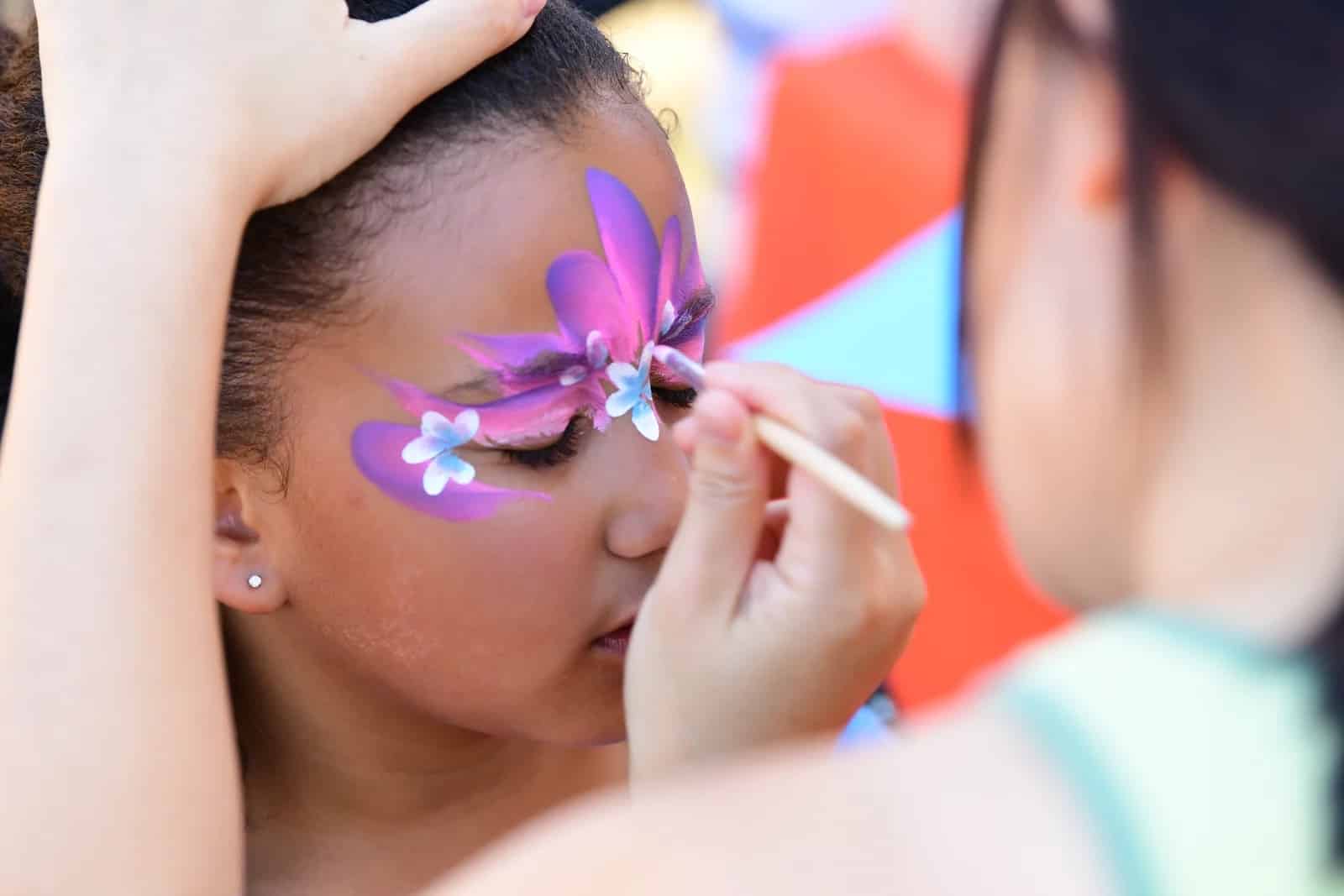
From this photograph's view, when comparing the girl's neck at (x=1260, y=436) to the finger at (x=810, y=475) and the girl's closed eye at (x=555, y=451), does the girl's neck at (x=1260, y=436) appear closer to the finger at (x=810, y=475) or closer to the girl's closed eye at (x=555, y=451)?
the finger at (x=810, y=475)

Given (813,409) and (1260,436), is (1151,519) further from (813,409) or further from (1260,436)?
(813,409)

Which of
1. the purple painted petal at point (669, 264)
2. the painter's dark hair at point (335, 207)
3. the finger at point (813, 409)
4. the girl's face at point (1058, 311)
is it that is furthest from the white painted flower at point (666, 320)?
the girl's face at point (1058, 311)

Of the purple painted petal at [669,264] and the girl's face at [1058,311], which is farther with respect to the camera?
the purple painted petal at [669,264]

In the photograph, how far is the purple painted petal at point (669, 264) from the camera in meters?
0.96

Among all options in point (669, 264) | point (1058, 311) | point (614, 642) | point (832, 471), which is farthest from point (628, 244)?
point (1058, 311)

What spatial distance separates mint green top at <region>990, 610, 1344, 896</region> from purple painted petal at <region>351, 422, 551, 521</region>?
0.53m

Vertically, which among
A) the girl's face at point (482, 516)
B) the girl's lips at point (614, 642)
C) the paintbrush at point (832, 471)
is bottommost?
the girl's lips at point (614, 642)

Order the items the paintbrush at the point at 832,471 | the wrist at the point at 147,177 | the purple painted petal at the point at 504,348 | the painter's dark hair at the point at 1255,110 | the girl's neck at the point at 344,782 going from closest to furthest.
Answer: the painter's dark hair at the point at 1255,110 → the paintbrush at the point at 832,471 → the wrist at the point at 147,177 → the purple painted petal at the point at 504,348 → the girl's neck at the point at 344,782

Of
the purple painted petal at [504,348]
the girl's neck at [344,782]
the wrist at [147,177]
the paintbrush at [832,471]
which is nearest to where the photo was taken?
the paintbrush at [832,471]

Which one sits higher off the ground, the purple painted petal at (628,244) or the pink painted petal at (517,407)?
the purple painted petal at (628,244)

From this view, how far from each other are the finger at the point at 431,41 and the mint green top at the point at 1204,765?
594mm

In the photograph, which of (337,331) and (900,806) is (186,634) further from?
(900,806)

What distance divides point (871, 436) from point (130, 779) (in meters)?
0.42

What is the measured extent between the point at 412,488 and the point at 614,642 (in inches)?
6.3
